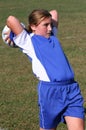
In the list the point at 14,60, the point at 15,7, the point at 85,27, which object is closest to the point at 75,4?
the point at 15,7

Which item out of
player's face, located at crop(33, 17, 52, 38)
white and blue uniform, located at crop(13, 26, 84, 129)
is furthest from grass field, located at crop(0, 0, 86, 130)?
player's face, located at crop(33, 17, 52, 38)

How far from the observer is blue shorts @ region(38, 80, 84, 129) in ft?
16.2

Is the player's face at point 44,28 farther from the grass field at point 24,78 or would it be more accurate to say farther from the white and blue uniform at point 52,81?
the grass field at point 24,78

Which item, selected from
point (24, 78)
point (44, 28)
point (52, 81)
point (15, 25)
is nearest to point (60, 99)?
point (52, 81)

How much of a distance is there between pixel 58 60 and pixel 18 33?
0.51 m

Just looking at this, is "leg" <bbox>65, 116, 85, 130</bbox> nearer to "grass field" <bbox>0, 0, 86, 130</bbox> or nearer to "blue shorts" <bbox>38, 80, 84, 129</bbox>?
"blue shorts" <bbox>38, 80, 84, 129</bbox>

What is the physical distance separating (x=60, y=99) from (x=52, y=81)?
A: 20cm

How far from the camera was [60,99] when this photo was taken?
4949 mm

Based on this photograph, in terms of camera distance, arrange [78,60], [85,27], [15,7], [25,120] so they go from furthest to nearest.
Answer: [15,7] < [85,27] < [78,60] < [25,120]

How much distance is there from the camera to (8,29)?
5.21 m

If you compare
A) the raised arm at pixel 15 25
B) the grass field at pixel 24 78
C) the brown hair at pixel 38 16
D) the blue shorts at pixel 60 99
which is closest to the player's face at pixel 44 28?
the brown hair at pixel 38 16

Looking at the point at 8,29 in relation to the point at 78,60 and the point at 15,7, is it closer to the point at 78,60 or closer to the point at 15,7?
the point at 78,60

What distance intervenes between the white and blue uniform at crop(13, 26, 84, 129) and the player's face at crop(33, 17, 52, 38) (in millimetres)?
59

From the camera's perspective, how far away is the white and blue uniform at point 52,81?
4938mm
